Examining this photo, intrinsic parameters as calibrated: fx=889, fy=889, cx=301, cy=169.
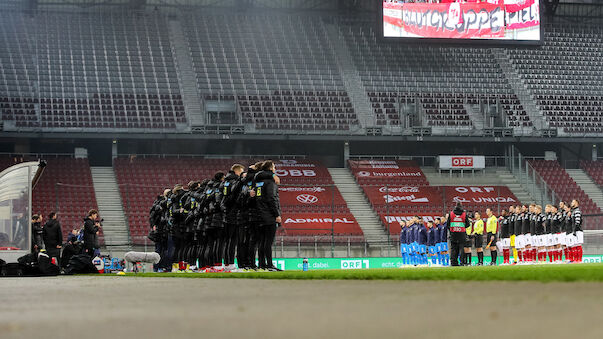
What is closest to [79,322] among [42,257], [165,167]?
[42,257]

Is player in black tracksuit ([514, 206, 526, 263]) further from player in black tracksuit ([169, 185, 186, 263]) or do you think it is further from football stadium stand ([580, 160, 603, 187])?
football stadium stand ([580, 160, 603, 187])

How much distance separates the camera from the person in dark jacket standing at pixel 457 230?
79.3 ft

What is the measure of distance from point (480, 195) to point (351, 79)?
8.77 m

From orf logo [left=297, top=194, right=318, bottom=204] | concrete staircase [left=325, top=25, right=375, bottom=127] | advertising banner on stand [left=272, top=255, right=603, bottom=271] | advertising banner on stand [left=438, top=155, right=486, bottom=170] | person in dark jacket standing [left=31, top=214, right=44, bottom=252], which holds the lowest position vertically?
advertising banner on stand [left=272, top=255, right=603, bottom=271]

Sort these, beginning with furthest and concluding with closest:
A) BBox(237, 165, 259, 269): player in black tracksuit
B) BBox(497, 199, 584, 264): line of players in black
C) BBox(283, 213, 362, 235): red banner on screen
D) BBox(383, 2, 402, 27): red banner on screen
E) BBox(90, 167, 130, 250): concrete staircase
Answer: BBox(383, 2, 402, 27): red banner on screen < BBox(283, 213, 362, 235): red banner on screen < BBox(90, 167, 130, 250): concrete staircase < BBox(497, 199, 584, 264): line of players in black < BBox(237, 165, 259, 269): player in black tracksuit

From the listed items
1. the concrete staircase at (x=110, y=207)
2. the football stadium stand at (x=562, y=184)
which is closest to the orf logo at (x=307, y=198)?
the concrete staircase at (x=110, y=207)

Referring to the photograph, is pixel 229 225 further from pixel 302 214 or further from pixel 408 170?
pixel 408 170

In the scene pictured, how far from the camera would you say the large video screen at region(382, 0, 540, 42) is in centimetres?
3931

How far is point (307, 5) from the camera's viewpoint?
4625cm

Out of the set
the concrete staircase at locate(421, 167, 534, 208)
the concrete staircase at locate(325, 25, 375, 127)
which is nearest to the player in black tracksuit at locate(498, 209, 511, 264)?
the concrete staircase at locate(421, 167, 534, 208)

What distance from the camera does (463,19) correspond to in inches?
1586

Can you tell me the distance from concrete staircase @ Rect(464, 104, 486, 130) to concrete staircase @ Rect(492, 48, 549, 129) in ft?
7.84

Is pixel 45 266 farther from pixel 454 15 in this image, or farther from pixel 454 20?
pixel 454 15

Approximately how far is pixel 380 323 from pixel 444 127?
3726 centimetres
